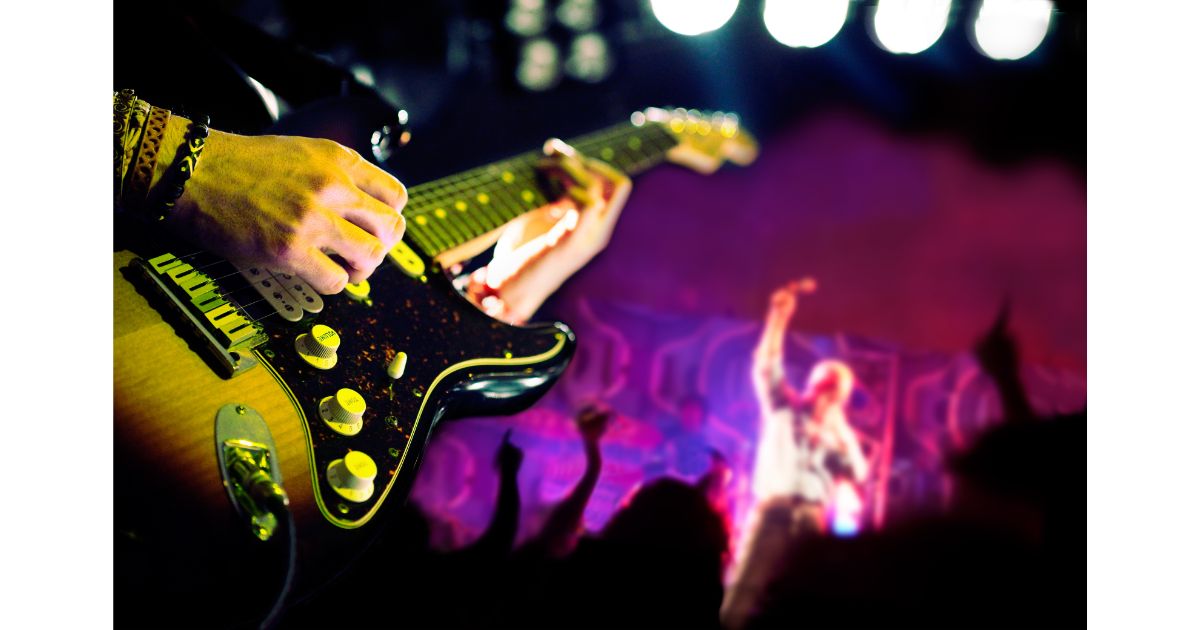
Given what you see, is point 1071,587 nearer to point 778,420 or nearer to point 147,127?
point 778,420

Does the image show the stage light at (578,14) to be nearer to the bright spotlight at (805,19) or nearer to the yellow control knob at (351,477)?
the bright spotlight at (805,19)

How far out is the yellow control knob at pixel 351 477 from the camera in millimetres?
648

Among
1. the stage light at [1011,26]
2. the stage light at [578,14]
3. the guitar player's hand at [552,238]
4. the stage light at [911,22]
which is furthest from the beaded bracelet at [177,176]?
the stage light at [1011,26]

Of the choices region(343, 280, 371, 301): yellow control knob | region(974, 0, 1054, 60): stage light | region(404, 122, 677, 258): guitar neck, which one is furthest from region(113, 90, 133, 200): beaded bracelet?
region(974, 0, 1054, 60): stage light

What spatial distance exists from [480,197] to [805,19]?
1.04 meters

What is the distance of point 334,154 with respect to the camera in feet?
2.37

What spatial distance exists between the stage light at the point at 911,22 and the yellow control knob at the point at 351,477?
1594 mm

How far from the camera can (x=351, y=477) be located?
25.5 inches

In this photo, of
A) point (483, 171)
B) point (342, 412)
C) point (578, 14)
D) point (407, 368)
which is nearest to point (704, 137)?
point (578, 14)

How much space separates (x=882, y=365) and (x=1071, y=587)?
56cm

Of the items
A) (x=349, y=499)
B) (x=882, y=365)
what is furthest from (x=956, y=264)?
(x=349, y=499)

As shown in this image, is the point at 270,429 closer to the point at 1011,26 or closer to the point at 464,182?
the point at 464,182

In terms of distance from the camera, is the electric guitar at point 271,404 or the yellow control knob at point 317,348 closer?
the electric guitar at point 271,404

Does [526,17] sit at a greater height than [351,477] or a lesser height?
greater
